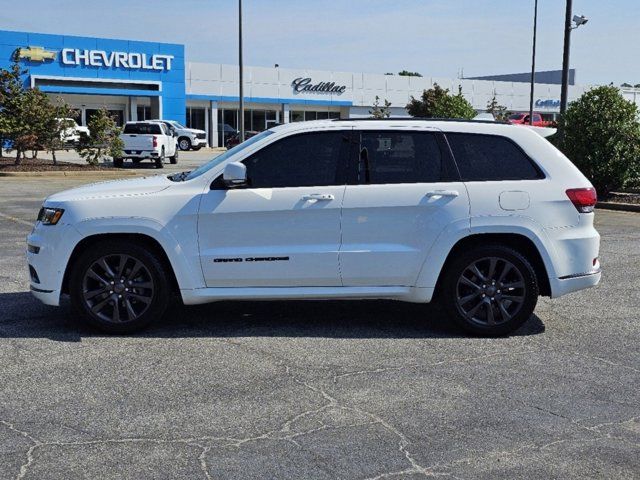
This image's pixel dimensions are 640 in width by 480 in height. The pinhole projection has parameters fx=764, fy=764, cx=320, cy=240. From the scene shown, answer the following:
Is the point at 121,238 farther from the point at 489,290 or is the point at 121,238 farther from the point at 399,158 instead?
the point at 489,290

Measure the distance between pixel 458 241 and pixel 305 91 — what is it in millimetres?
55358

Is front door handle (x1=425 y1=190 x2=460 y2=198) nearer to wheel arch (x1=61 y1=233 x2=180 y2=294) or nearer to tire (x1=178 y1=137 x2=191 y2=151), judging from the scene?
wheel arch (x1=61 y1=233 x2=180 y2=294)

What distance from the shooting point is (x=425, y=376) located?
538 cm

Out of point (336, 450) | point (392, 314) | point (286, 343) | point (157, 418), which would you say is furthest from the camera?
point (392, 314)

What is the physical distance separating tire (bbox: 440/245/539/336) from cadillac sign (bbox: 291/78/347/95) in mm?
54770

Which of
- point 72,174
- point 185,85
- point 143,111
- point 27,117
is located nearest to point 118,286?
point 72,174

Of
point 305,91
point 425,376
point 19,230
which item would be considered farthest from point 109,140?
point 305,91

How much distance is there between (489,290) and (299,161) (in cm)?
193

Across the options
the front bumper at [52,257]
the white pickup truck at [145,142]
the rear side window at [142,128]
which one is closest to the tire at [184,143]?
the white pickup truck at [145,142]

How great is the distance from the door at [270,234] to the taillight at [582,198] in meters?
1.94

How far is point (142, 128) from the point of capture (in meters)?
32.1

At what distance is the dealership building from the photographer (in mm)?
47344

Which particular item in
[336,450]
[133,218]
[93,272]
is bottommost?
[336,450]

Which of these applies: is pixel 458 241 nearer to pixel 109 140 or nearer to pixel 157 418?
pixel 157 418
